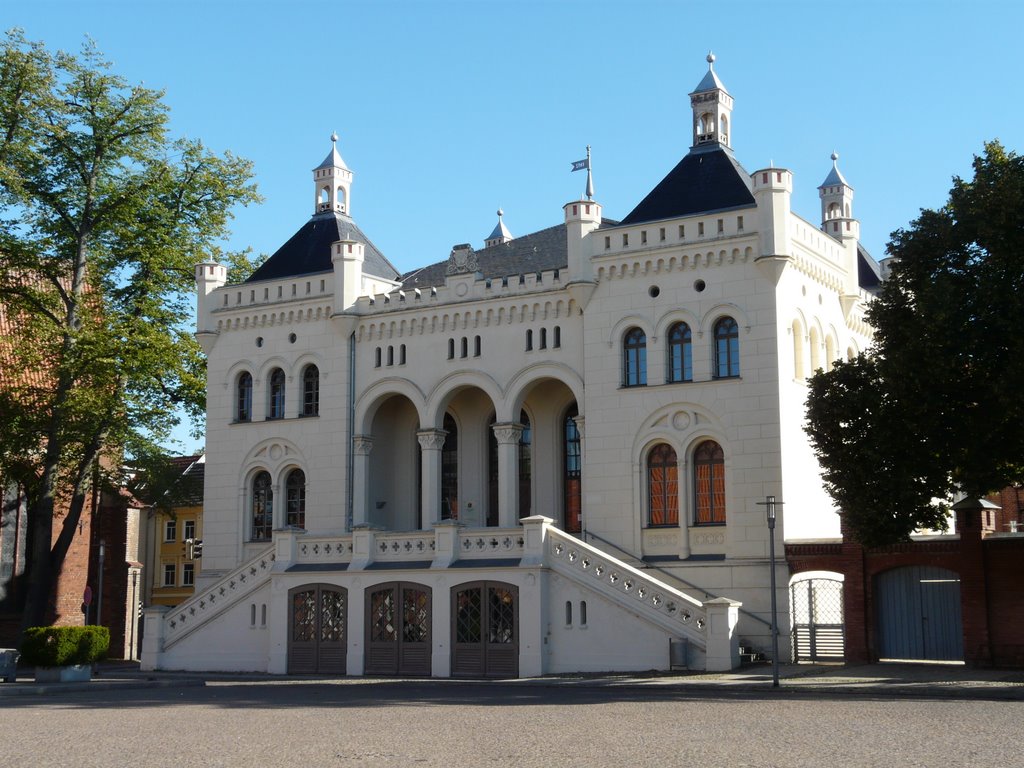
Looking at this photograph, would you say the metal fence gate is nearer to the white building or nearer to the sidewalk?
the white building

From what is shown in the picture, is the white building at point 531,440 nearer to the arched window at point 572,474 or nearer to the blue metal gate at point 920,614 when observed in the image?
the arched window at point 572,474

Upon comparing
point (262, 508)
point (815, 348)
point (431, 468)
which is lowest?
point (262, 508)

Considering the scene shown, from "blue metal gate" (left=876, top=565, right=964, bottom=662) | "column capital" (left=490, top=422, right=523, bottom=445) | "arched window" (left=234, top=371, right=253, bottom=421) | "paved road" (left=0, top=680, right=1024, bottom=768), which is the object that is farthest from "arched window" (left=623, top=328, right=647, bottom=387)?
"arched window" (left=234, top=371, right=253, bottom=421)

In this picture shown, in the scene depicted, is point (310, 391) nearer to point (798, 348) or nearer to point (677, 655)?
point (798, 348)

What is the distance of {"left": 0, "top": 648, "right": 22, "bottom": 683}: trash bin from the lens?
104ft

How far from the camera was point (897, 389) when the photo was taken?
1053 inches

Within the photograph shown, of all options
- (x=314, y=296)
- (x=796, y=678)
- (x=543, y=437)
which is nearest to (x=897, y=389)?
(x=796, y=678)

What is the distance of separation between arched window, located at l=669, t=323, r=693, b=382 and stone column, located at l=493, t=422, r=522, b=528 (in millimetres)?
5159

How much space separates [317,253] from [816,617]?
20.6 meters

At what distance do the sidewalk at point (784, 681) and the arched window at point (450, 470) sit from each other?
832cm

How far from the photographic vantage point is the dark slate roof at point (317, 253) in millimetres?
42562

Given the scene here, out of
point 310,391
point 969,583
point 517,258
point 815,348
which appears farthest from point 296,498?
point 969,583

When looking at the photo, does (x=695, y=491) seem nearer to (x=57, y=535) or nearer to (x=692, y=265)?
(x=692, y=265)

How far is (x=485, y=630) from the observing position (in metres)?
32.5
